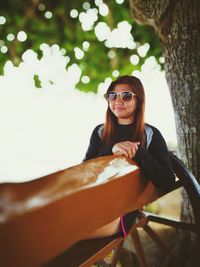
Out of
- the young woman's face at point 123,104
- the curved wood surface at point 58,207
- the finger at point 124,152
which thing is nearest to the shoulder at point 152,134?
the young woman's face at point 123,104

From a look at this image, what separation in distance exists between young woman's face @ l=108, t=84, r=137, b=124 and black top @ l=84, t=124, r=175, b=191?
0.34ft

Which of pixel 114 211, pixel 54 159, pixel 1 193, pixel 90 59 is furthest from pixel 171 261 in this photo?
pixel 54 159

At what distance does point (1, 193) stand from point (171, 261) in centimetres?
260

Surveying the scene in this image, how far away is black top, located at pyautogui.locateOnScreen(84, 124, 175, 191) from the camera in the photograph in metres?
1.88

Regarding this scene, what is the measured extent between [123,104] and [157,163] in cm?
55

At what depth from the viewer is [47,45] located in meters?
5.15

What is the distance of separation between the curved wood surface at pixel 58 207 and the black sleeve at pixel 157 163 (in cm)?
20

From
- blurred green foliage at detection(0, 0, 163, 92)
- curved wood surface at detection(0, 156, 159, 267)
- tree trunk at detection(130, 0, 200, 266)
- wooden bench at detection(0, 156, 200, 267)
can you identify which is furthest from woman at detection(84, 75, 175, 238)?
blurred green foliage at detection(0, 0, 163, 92)

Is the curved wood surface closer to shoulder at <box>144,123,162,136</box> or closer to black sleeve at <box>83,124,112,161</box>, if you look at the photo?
shoulder at <box>144,123,162,136</box>

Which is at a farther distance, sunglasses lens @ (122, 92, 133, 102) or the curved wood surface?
sunglasses lens @ (122, 92, 133, 102)

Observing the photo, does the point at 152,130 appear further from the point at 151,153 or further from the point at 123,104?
the point at 123,104

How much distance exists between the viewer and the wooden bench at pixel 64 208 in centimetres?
110

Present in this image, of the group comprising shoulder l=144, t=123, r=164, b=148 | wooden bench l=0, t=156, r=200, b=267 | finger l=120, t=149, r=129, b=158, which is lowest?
wooden bench l=0, t=156, r=200, b=267

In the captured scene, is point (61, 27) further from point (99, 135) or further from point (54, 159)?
point (54, 159)
